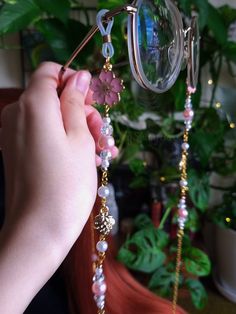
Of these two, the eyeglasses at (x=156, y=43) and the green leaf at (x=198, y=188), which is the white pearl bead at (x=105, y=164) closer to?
the eyeglasses at (x=156, y=43)

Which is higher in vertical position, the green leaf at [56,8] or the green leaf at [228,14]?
the green leaf at [56,8]

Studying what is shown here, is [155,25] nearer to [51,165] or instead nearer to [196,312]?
[51,165]

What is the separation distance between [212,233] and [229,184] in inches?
7.2

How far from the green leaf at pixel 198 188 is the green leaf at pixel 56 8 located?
0.47 metres

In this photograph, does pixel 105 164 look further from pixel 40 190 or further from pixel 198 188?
pixel 198 188

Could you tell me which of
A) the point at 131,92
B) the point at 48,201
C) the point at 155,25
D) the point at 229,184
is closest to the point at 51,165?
the point at 48,201

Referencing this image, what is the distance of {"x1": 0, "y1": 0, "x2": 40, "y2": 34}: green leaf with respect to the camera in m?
0.69

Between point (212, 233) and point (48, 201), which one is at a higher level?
point (48, 201)

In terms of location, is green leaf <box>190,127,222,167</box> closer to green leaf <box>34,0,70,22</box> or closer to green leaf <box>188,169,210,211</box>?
green leaf <box>188,169,210,211</box>

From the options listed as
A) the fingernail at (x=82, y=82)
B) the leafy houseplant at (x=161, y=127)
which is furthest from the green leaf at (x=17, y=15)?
the fingernail at (x=82, y=82)

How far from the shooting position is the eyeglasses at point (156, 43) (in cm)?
34

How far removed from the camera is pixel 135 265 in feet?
→ 2.77

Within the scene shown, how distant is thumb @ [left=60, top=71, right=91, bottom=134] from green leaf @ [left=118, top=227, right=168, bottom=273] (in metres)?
0.50

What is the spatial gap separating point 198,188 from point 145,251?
0.68ft
